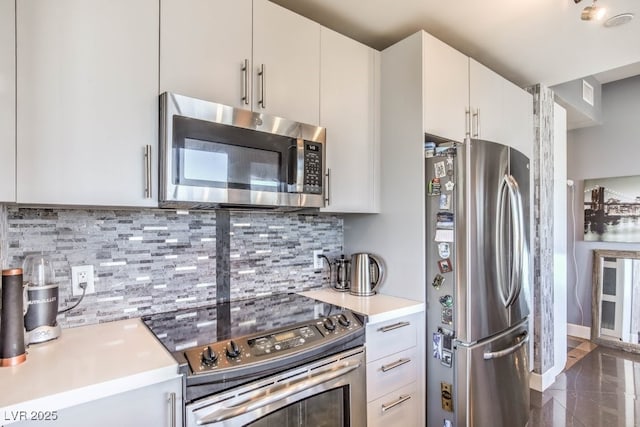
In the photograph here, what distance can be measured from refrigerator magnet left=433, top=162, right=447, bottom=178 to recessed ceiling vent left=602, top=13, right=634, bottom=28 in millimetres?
1264

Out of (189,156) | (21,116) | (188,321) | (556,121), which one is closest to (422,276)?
(188,321)

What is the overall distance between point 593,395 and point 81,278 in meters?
3.52

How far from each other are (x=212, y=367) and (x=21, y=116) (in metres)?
0.96

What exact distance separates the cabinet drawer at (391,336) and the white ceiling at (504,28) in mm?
1621

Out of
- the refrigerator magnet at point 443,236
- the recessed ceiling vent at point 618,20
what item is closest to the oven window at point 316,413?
the refrigerator magnet at point 443,236

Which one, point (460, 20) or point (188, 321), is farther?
point (460, 20)

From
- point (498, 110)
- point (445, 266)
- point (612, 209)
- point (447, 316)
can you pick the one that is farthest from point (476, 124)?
point (612, 209)

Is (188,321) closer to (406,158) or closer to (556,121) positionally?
(406,158)

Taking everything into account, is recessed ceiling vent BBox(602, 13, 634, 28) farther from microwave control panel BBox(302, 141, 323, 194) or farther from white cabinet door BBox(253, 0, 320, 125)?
microwave control panel BBox(302, 141, 323, 194)

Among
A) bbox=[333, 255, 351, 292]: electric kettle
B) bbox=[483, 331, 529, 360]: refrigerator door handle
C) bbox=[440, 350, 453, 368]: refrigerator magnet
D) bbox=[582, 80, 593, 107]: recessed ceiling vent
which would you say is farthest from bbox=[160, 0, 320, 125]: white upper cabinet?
bbox=[582, 80, 593, 107]: recessed ceiling vent

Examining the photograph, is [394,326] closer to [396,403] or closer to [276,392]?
[396,403]

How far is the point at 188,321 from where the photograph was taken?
149 centimetres

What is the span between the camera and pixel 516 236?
198cm

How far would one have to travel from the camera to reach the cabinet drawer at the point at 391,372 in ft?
5.22
